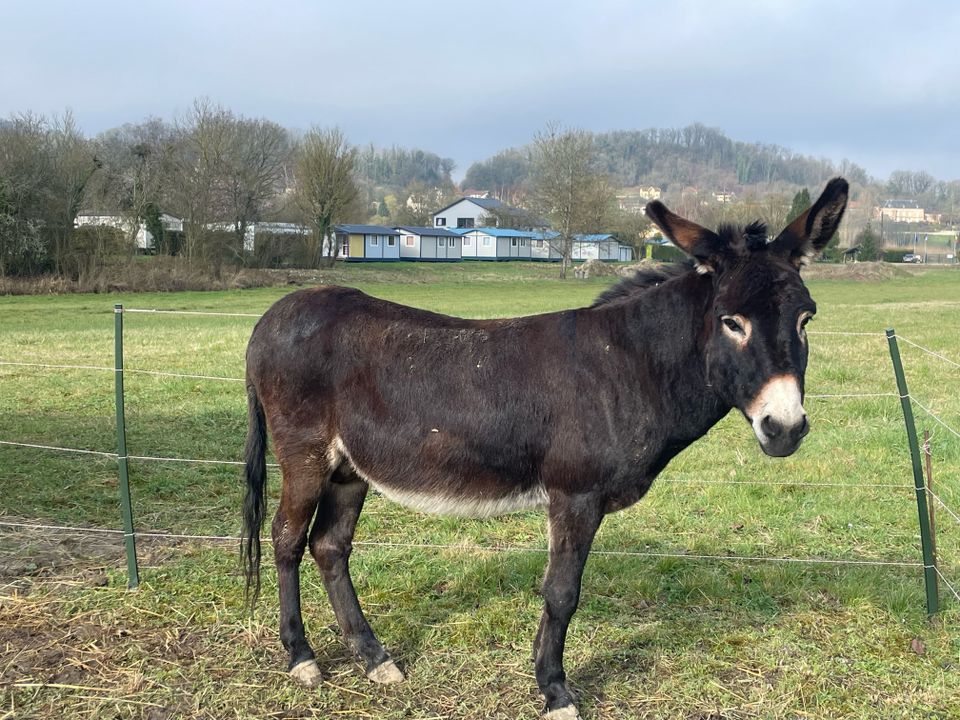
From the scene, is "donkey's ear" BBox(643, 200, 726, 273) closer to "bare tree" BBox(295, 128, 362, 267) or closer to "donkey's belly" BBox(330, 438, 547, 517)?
"donkey's belly" BBox(330, 438, 547, 517)

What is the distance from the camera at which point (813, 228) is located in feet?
11.8

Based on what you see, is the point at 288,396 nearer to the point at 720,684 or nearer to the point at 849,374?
the point at 720,684

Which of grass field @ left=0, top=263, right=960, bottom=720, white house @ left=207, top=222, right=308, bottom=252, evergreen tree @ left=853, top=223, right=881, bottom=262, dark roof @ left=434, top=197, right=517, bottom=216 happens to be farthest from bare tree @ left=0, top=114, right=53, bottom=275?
dark roof @ left=434, top=197, right=517, bottom=216

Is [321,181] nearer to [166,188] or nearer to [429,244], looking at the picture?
[166,188]

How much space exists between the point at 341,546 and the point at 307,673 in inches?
26.5

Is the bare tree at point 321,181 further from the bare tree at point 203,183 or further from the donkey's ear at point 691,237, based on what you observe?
the donkey's ear at point 691,237

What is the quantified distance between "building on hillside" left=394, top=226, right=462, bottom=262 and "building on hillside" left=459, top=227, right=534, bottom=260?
160 centimetres

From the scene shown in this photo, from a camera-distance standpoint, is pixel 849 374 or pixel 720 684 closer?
pixel 720 684

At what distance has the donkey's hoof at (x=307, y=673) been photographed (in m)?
4.03

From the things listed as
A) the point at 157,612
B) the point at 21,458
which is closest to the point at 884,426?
the point at 157,612

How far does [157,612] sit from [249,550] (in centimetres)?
80

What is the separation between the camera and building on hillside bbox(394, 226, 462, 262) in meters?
85.9

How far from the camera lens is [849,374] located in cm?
1302

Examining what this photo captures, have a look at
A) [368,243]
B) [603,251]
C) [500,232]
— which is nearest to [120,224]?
[368,243]
